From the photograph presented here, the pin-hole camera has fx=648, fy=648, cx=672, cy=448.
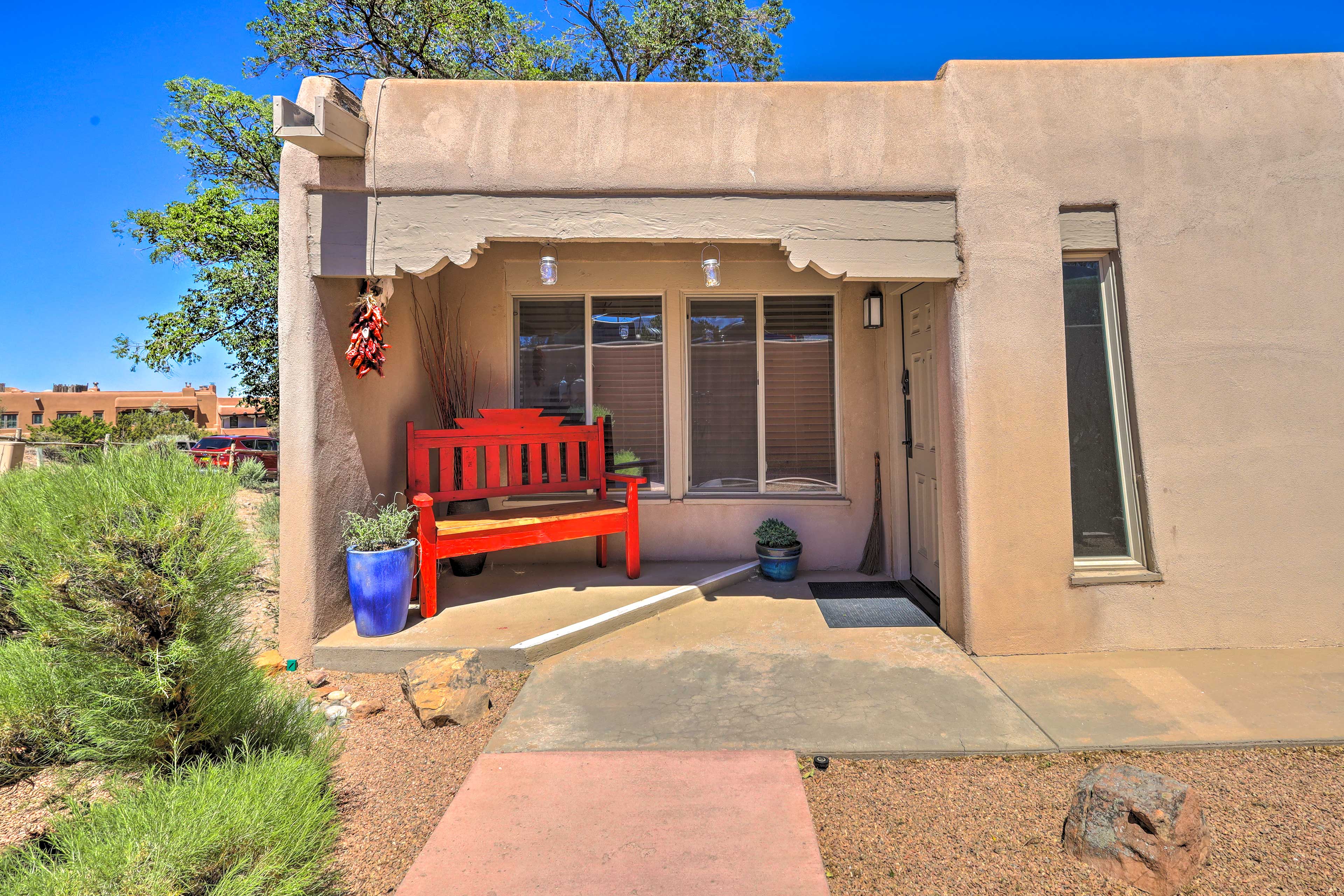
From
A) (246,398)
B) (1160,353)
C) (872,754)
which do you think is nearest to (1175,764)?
(872,754)

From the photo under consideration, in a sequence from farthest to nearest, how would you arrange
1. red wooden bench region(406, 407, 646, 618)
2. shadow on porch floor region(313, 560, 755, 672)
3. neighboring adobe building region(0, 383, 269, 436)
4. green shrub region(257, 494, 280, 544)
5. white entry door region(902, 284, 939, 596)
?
neighboring adobe building region(0, 383, 269, 436)
green shrub region(257, 494, 280, 544)
white entry door region(902, 284, 939, 596)
red wooden bench region(406, 407, 646, 618)
shadow on porch floor region(313, 560, 755, 672)

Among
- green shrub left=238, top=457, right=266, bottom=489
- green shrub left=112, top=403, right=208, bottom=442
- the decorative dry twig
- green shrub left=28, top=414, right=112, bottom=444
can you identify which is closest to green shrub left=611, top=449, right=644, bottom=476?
the decorative dry twig

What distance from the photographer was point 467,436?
4562 millimetres

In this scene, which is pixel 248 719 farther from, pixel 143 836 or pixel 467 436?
pixel 467 436

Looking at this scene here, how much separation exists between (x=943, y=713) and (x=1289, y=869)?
3.74 feet

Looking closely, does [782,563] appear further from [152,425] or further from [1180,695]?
[152,425]

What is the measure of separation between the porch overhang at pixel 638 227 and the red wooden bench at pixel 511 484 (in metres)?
1.17

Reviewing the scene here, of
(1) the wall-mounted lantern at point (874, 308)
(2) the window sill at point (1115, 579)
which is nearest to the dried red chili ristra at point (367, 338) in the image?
(1) the wall-mounted lantern at point (874, 308)

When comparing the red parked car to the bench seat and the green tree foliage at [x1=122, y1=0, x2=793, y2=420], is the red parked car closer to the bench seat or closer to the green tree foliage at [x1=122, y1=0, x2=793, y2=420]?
the green tree foliage at [x1=122, y1=0, x2=793, y2=420]

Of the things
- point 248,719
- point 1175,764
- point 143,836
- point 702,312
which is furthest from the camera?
point 702,312

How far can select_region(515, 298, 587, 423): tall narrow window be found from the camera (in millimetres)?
5434

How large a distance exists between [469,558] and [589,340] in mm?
1997

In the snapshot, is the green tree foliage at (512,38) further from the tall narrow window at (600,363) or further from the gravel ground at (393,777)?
the gravel ground at (393,777)

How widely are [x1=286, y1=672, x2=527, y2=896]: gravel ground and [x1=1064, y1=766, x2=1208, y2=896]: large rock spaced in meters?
2.09
